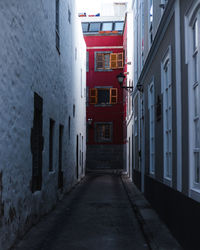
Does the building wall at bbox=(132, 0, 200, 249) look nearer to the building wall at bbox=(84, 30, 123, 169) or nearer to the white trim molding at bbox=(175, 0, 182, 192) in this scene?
the white trim molding at bbox=(175, 0, 182, 192)

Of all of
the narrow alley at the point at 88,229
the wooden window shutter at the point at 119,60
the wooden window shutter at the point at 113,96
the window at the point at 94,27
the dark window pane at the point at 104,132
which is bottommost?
the narrow alley at the point at 88,229

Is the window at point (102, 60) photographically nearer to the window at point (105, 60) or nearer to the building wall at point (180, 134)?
the window at point (105, 60)

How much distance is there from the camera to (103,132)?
31641mm

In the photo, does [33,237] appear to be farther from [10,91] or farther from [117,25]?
[117,25]

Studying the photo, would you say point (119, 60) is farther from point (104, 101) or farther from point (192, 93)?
point (192, 93)

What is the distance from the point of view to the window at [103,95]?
31.7 m

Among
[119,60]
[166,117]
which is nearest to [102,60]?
[119,60]

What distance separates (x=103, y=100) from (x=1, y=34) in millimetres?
26452

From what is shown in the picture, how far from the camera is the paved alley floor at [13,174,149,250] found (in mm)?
6407

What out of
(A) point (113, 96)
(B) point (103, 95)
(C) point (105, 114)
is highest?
(B) point (103, 95)

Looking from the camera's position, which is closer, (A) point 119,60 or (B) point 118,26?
(A) point 119,60

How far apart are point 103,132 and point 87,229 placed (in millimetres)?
23955

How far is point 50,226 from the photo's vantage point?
800 cm

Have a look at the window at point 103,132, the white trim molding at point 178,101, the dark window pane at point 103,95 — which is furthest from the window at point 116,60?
the white trim molding at point 178,101
